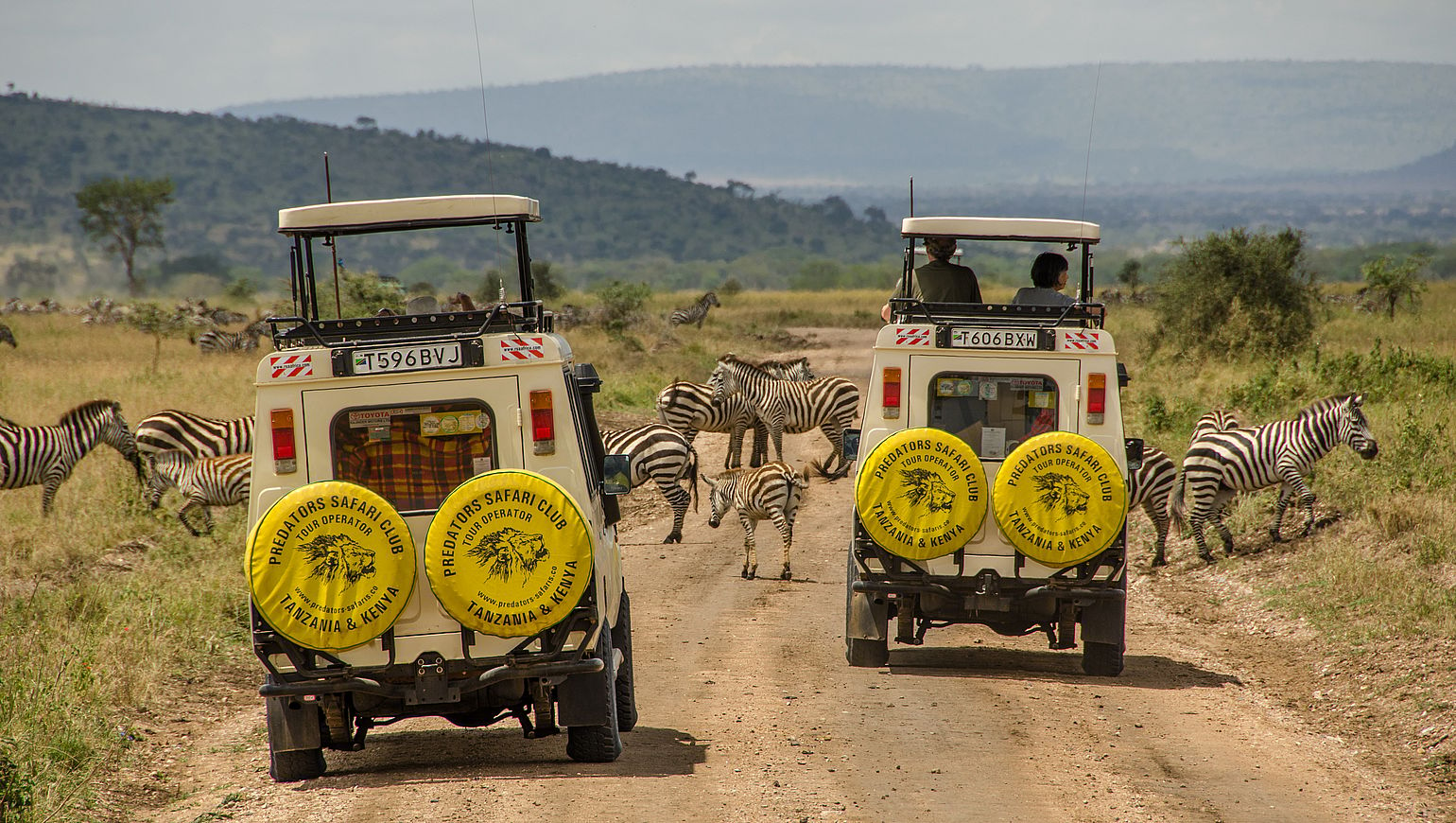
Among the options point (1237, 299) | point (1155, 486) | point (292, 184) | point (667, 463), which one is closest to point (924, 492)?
point (1155, 486)

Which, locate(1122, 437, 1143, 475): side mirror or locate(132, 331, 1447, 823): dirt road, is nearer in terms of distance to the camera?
locate(132, 331, 1447, 823): dirt road

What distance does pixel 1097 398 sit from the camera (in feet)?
31.9

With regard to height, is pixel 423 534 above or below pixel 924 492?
above

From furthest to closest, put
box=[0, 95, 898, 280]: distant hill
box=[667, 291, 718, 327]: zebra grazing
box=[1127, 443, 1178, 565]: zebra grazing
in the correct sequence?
box=[0, 95, 898, 280]: distant hill < box=[667, 291, 718, 327]: zebra grazing < box=[1127, 443, 1178, 565]: zebra grazing

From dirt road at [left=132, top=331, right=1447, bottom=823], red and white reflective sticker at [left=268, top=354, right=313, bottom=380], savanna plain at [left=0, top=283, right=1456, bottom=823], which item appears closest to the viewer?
dirt road at [left=132, top=331, right=1447, bottom=823]

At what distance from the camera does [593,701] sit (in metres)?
7.49

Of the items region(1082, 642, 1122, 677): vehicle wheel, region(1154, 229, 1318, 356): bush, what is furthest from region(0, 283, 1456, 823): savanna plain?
region(1154, 229, 1318, 356): bush

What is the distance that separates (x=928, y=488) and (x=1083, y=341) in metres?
1.59

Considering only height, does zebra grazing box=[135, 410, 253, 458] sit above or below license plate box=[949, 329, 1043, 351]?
below

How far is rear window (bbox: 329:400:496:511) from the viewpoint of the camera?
7.38 m

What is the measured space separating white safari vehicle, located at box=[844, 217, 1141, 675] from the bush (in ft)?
64.9

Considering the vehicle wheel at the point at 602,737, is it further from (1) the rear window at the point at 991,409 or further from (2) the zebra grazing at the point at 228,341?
(2) the zebra grazing at the point at 228,341

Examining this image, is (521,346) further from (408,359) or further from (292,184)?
(292,184)

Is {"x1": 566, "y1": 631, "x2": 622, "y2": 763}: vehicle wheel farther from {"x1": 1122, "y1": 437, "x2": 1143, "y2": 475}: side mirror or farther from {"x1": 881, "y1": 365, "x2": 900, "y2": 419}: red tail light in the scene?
{"x1": 1122, "y1": 437, "x2": 1143, "y2": 475}: side mirror
